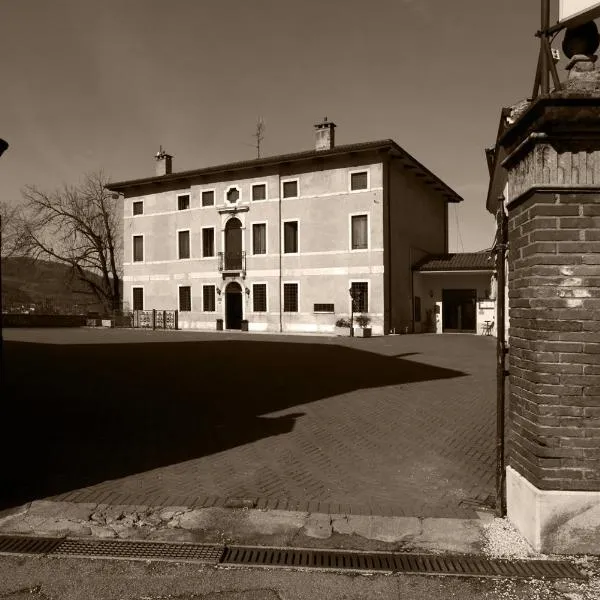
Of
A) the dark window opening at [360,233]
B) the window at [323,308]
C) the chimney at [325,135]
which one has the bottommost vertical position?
the window at [323,308]

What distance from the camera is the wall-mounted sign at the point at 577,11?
3594 mm

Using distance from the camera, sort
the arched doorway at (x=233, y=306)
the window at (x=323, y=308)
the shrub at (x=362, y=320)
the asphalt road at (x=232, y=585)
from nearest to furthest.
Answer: the asphalt road at (x=232, y=585), the shrub at (x=362, y=320), the window at (x=323, y=308), the arched doorway at (x=233, y=306)

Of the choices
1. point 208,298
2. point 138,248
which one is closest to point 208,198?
point 208,298

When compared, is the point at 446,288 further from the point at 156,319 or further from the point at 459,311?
the point at 156,319

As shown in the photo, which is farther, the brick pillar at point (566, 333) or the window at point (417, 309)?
the window at point (417, 309)

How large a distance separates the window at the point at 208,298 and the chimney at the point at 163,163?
1007 centimetres

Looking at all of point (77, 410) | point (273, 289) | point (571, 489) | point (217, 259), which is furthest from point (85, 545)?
point (217, 259)

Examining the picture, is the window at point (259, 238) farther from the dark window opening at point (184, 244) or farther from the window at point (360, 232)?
the window at point (360, 232)

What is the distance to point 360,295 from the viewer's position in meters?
28.5

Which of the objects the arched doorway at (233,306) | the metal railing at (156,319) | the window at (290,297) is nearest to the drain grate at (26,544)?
the window at (290,297)

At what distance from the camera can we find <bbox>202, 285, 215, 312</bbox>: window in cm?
3331

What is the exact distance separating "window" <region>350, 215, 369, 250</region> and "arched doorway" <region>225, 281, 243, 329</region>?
7.91m

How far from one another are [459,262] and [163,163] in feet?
70.8

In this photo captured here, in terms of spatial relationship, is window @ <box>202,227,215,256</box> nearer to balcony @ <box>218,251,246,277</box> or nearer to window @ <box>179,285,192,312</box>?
balcony @ <box>218,251,246,277</box>
